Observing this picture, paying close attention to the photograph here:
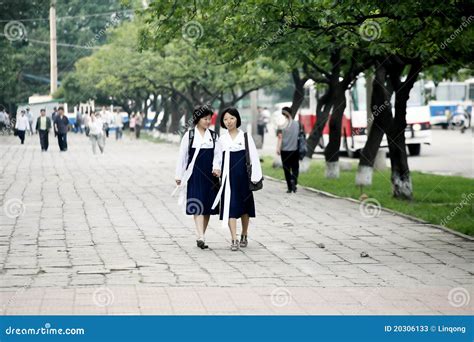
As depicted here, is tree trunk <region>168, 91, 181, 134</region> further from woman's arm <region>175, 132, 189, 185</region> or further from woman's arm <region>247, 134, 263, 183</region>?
woman's arm <region>247, 134, 263, 183</region>

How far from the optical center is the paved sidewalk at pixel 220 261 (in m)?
9.55

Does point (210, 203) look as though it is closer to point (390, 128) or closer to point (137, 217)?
point (137, 217)

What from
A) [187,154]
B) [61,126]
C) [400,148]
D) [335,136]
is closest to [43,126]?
[61,126]

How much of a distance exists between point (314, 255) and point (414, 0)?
3390mm

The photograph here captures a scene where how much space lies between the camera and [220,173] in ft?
44.6

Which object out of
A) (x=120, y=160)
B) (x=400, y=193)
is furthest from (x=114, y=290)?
(x=120, y=160)

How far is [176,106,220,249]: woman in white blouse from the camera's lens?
44.8 feet

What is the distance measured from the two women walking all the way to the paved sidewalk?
418 millimetres

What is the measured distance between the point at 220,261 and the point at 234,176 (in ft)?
4.78

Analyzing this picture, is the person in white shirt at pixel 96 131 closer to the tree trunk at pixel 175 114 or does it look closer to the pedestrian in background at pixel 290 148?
the tree trunk at pixel 175 114

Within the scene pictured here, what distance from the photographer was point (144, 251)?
1316 cm

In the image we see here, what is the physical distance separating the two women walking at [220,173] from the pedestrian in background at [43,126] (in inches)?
1100

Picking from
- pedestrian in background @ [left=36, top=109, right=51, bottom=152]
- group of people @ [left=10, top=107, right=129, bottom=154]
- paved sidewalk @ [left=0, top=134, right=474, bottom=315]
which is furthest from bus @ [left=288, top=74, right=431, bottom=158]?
paved sidewalk @ [left=0, top=134, right=474, bottom=315]

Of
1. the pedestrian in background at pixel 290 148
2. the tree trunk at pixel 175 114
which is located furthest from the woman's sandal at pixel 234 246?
the tree trunk at pixel 175 114
